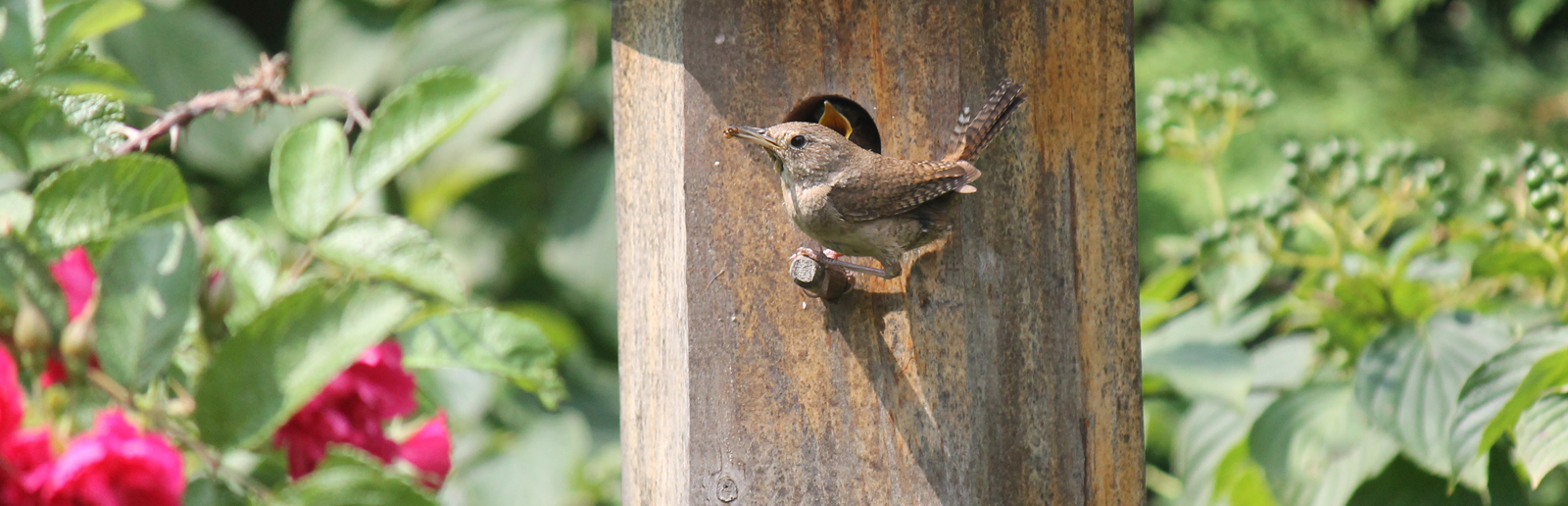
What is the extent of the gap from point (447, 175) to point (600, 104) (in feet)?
1.67

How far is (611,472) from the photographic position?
3537 mm

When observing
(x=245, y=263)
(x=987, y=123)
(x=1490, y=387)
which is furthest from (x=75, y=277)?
(x=1490, y=387)

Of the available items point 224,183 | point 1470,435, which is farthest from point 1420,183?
point 224,183

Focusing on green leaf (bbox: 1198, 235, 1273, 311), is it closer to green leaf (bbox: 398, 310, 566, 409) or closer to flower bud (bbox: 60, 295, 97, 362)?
green leaf (bbox: 398, 310, 566, 409)

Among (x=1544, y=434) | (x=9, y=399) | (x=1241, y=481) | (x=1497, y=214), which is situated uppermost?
(x=1497, y=214)

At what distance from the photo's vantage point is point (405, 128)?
1.52 metres

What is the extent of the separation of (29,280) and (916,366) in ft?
3.34

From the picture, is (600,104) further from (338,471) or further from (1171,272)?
(338,471)

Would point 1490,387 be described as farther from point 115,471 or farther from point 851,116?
point 115,471

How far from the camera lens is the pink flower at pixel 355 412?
4.47ft

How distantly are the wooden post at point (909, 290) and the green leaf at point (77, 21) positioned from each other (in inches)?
27.1

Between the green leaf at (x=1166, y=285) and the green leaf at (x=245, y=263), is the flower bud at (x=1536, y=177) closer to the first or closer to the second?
the green leaf at (x=1166, y=285)

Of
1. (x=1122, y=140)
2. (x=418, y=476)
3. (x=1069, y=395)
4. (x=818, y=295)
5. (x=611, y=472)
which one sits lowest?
(x=611, y=472)

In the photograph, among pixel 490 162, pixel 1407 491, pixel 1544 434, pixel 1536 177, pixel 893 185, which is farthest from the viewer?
pixel 490 162
